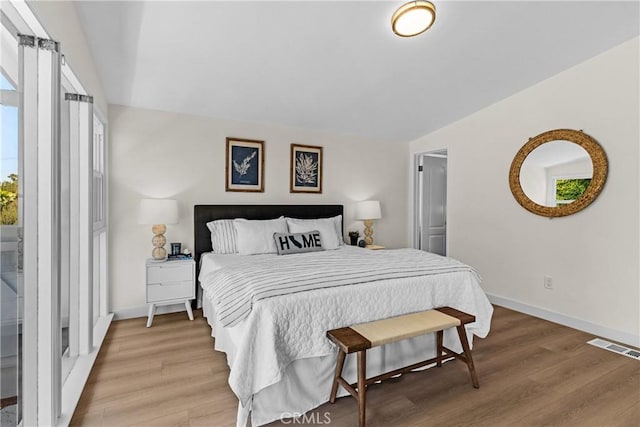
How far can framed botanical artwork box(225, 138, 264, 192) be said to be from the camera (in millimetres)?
3879

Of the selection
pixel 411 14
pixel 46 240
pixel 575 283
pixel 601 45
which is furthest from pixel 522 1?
pixel 46 240

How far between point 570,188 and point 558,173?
193 mm

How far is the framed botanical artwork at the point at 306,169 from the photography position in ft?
14.0

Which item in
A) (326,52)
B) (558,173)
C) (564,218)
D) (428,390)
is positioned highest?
(326,52)

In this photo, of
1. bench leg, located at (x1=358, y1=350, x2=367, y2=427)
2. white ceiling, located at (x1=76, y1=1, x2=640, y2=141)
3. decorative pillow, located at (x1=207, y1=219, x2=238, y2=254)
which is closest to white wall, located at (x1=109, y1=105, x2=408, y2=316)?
white ceiling, located at (x1=76, y1=1, x2=640, y2=141)

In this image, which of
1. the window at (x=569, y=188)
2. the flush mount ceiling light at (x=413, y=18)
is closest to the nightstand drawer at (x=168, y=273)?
the flush mount ceiling light at (x=413, y=18)

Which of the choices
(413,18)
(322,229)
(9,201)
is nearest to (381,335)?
(9,201)

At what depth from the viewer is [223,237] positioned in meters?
3.50

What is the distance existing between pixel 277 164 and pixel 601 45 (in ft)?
11.2

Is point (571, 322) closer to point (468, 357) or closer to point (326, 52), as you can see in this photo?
point (468, 357)

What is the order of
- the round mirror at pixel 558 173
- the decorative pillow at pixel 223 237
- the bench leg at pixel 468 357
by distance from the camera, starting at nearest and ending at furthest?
1. the bench leg at pixel 468 357
2. the round mirror at pixel 558 173
3. the decorative pillow at pixel 223 237

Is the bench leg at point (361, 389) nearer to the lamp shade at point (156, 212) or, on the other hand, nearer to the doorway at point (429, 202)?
the lamp shade at point (156, 212)

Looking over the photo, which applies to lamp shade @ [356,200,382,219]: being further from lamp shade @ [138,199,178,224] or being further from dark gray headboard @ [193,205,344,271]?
lamp shade @ [138,199,178,224]

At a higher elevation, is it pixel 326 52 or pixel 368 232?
pixel 326 52
